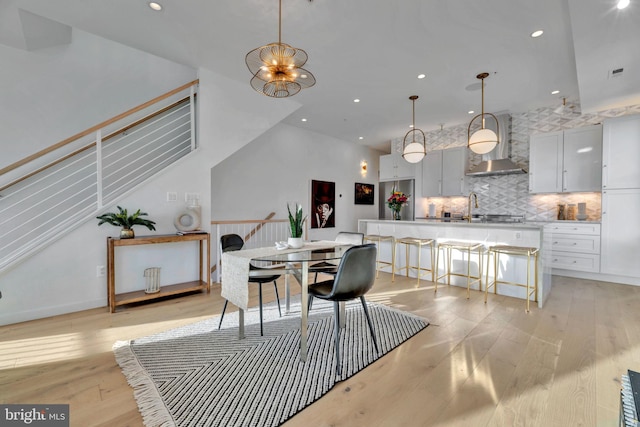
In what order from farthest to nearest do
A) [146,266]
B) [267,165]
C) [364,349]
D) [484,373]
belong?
[267,165]
[146,266]
[364,349]
[484,373]

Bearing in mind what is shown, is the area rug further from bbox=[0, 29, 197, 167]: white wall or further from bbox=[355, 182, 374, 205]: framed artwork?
bbox=[355, 182, 374, 205]: framed artwork

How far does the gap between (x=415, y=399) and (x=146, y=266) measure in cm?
335

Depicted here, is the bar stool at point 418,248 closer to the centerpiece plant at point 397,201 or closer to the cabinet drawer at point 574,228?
the centerpiece plant at point 397,201

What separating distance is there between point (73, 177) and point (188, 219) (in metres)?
1.69

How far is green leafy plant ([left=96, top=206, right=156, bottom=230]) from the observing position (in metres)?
2.95

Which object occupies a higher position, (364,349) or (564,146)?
(564,146)

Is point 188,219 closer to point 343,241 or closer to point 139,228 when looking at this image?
point 139,228

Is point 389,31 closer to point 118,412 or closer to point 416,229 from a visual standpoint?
point 416,229

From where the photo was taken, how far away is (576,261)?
4469 mm

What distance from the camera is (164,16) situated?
2.74 m

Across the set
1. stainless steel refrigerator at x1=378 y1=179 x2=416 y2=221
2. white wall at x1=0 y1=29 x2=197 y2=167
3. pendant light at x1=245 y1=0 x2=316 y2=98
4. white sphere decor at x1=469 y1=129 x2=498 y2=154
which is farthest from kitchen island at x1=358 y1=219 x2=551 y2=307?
white wall at x1=0 y1=29 x2=197 y2=167

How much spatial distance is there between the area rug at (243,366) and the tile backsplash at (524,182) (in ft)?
13.9

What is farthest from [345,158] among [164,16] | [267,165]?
[164,16]

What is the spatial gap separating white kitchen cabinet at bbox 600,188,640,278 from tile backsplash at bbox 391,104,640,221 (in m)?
0.62
